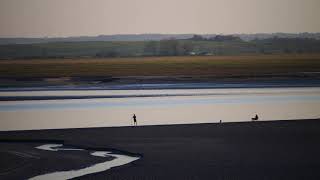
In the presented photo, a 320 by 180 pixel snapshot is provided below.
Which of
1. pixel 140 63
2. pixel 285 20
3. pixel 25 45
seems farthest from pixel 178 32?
pixel 25 45

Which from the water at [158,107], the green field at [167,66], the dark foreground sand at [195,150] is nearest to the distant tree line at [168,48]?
the green field at [167,66]

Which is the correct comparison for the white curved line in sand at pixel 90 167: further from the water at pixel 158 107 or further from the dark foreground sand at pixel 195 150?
the water at pixel 158 107

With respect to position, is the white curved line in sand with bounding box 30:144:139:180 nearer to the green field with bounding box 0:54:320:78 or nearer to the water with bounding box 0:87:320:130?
the water with bounding box 0:87:320:130

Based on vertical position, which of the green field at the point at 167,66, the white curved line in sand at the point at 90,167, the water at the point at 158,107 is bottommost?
the white curved line in sand at the point at 90,167

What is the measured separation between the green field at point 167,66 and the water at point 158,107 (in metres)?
0.14

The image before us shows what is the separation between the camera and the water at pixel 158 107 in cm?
304

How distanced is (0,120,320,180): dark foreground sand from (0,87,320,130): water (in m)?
0.06

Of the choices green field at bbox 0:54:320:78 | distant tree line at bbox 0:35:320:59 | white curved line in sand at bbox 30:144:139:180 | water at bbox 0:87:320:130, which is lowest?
white curved line in sand at bbox 30:144:139:180

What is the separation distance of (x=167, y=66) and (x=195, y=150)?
2.23ft

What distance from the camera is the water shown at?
3039 mm

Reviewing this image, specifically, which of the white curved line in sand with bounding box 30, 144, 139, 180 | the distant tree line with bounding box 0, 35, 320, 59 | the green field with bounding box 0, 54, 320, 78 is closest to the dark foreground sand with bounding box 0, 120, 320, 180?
the white curved line in sand with bounding box 30, 144, 139, 180

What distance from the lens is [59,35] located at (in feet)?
9.74

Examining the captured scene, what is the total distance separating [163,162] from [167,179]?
248 millimetres

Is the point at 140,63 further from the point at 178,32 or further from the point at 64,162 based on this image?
the point at 64,162
